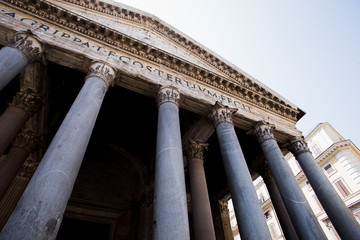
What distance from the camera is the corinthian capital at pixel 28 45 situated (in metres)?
4.55

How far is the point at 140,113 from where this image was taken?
8367 millimetres

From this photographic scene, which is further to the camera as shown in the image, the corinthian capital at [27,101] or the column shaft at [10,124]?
the corinthian capital at [27,101]

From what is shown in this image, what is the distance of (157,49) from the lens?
22.2ft

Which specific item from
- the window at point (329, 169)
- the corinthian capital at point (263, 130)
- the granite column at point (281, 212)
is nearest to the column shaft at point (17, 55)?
the corinthian capital at point (263, 130)

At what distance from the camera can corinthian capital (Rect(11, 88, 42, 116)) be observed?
18.1 ft

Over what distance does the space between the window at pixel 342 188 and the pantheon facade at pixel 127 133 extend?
38.0 ft

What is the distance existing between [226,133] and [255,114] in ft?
8.27

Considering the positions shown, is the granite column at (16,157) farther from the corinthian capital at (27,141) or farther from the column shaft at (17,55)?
the column shaft at (17,55)

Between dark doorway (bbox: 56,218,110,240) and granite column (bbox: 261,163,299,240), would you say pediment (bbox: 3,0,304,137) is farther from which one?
dark doorway (bbox: 56,218,110,240)

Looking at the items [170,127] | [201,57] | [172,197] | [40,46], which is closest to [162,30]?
[201,57]

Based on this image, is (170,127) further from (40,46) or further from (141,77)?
(40,46)

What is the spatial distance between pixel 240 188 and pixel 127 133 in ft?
19.5

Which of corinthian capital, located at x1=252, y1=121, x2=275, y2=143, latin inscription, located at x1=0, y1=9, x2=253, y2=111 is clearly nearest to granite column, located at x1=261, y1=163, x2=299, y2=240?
corinthian capital, located at x1=252, y1=121, x2=275, y2=143

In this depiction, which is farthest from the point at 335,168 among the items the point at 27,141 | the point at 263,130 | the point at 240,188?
the point at 27,141
